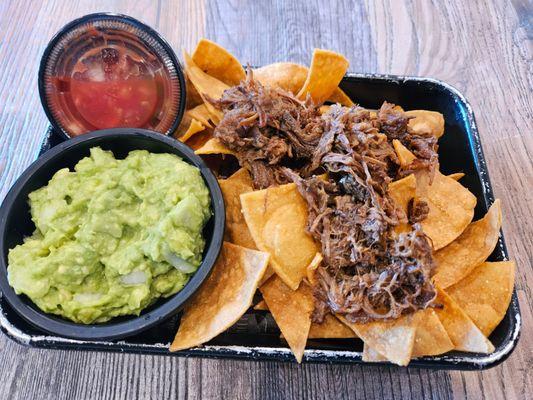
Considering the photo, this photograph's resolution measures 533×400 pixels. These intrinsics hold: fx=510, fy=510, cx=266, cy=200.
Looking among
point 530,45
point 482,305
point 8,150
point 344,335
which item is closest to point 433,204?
point 482,305

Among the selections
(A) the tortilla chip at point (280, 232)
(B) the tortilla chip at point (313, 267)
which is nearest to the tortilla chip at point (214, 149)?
(A) the tortilla chip at point (280, 232)

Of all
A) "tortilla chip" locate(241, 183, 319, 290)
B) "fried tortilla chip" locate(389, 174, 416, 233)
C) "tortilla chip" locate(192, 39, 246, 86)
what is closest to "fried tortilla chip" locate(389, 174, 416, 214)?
"fried tortilla chip" locate(389, 174, 416, 233)

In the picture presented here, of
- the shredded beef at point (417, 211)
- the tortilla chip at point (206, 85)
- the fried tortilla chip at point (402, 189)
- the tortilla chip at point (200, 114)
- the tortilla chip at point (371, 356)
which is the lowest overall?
the tortilla chip at point (371, 356)

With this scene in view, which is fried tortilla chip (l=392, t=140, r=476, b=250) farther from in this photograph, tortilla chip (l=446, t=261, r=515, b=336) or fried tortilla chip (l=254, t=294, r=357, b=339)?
fried tortilla chip (l=254, t=294, r=357, b=339)

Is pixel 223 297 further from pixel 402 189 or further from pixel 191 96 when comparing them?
pixel 191 96

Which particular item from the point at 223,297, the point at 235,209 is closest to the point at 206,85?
the point at 235,209

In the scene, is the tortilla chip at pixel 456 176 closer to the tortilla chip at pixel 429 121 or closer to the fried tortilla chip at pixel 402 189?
the tortilla chip at pixel 429 121
